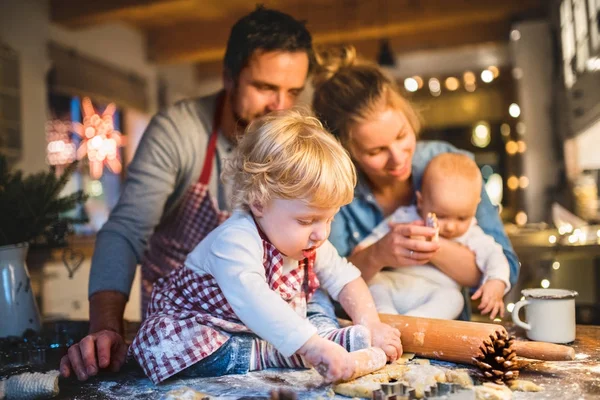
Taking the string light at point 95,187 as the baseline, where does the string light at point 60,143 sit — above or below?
above

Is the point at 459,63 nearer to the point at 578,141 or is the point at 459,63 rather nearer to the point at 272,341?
the point at 578,141

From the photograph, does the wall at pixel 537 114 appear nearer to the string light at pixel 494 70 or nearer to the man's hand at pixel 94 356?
the string light at pixel 494 70

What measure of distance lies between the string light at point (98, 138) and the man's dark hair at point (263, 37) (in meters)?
3.23

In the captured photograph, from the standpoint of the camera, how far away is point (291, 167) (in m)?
1.00

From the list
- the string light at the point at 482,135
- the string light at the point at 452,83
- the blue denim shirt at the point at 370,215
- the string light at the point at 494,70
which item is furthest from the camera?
the string light at the point at 482,135

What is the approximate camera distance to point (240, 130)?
64.8 inches

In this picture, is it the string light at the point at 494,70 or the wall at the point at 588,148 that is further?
the string light at the point at 494,70

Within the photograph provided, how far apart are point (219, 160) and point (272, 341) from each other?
2.72ft

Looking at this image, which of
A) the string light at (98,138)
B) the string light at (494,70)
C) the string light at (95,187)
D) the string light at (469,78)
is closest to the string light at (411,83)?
the string light at (469,78)

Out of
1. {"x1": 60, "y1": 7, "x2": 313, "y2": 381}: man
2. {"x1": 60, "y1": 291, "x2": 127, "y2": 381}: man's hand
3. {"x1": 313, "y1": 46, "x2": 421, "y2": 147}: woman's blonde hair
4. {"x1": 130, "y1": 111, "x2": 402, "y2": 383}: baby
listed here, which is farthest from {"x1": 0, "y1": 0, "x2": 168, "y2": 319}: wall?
{"x1": 130, "y1": 111, "x2": 402, "y2": 383}: baby

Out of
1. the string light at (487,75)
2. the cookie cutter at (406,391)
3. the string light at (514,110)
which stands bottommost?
the cookie cutter at (406,391)

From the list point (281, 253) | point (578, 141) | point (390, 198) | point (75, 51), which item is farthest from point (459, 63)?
point (281, 253)

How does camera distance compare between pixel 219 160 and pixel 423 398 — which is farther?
pixel 219 160

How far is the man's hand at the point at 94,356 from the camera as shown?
1046 millimetres
